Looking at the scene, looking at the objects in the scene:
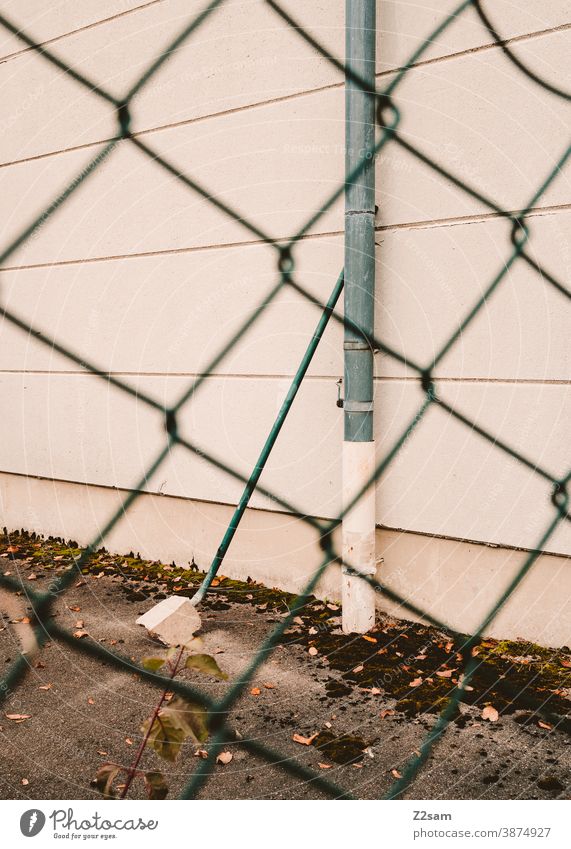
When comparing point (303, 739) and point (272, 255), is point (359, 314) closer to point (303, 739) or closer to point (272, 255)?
point (272, 255)

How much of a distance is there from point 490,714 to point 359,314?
161 cm

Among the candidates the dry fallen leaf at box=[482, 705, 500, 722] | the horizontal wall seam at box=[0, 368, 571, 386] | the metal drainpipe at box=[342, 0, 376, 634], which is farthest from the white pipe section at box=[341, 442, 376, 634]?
the dry fallen leaf at box=[482, 705, 500, 722]

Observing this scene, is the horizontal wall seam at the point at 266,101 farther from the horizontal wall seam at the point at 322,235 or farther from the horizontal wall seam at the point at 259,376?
the horizontal wall seam at the point at 259,376

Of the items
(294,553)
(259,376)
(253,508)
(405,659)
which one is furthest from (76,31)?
(405,659)

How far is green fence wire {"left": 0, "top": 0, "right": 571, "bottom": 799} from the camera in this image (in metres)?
2.44

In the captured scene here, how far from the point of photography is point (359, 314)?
301 centimetres

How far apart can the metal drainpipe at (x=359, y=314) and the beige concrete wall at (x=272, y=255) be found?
189mm

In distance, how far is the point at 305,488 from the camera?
350 centimetres

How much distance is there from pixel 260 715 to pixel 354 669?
47 cm

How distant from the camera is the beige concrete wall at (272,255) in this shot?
2867mm
